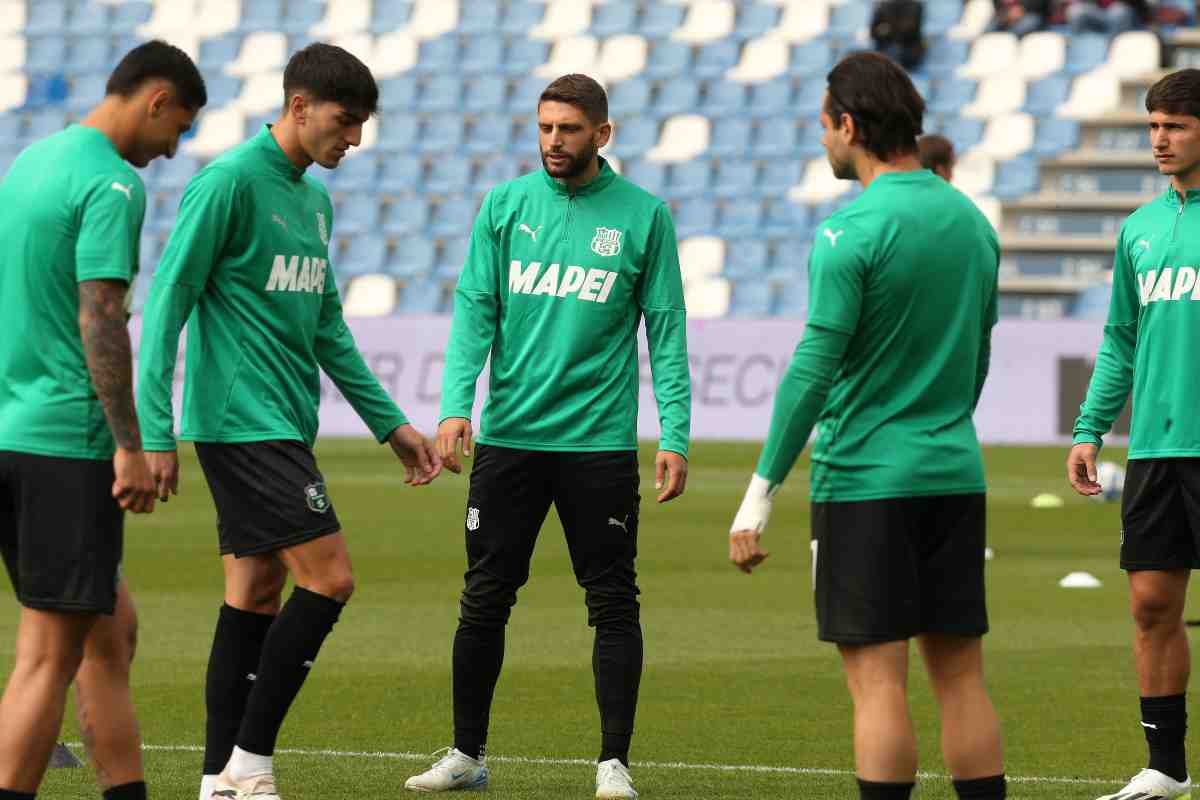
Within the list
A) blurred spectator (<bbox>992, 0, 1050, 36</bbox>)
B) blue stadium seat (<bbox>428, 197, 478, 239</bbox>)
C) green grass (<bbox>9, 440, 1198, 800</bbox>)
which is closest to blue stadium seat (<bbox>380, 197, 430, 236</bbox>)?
blue stadium seat (<bbox>428, 197, 478, 239</bbox>)

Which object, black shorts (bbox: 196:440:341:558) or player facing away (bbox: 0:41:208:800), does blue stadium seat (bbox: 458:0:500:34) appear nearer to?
black shorts (bbox: 196:440:341:558)

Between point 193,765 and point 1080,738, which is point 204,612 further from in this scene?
point 1080,738

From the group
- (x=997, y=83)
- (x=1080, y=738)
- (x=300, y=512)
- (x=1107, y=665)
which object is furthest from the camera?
(x=997, y=83)

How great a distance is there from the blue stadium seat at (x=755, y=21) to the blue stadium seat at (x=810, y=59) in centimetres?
91

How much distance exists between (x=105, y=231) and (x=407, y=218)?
93.9ft

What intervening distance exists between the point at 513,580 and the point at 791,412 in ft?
6.99

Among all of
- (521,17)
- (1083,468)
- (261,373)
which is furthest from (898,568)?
(521,17)

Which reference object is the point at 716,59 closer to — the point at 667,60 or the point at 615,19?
the point at 667,60

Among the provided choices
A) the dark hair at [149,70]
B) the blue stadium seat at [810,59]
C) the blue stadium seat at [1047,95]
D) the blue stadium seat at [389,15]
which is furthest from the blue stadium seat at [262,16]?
the dark hair at [149,70]

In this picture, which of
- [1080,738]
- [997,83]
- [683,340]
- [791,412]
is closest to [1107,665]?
[1080,738]

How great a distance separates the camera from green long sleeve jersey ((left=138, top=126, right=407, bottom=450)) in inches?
230

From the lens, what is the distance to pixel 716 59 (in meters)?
34.7

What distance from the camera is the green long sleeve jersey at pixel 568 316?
667 centimetres

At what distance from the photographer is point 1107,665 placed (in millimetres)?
9664
